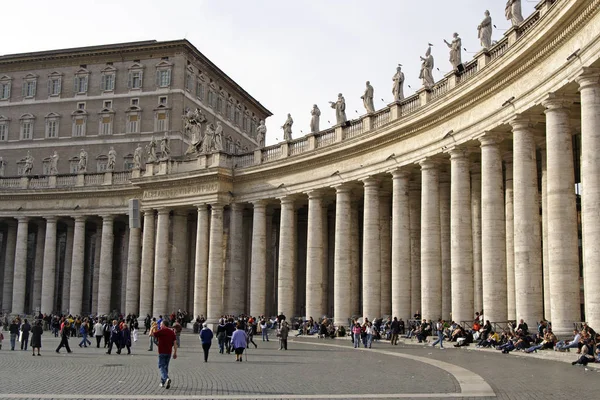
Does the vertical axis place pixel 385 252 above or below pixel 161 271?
above

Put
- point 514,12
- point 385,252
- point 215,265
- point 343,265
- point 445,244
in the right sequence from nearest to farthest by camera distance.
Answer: point 514,12 → point 445,244 → point 343,265 → point 385,252 → point 215,265

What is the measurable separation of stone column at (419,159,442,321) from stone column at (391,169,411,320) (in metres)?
2.58

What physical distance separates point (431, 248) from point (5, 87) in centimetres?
7021

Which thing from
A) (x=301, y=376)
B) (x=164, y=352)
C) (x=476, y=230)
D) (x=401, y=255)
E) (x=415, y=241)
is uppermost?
(x=476, y=230)

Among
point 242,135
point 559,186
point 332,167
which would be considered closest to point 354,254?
point 332,167

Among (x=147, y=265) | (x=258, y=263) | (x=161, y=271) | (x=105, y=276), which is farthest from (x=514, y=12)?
(x=105, y=276)

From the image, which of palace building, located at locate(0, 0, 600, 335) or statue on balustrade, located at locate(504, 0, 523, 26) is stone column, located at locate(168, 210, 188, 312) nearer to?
palace building, located at locate(0, 0, 600, 335)

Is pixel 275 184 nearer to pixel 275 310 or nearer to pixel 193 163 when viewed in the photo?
pixel 193 163

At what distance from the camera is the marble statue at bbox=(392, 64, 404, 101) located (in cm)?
4934

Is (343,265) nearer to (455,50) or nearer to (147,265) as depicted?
(455,50)

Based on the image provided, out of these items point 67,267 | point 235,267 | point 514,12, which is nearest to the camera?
point 514,12

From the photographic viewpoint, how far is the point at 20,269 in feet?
238

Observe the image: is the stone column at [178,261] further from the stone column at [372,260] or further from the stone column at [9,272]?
the stone column at [372,260]

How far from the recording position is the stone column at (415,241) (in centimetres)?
5050
